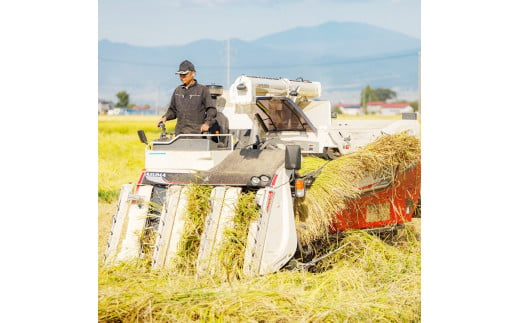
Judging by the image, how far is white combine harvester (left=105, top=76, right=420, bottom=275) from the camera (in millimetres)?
6430

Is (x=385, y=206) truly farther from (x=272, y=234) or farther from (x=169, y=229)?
(x=169, y=229)

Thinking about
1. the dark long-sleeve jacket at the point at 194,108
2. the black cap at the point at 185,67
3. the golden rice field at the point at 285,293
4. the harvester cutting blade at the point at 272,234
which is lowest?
the golden rice field at the point at 285,293

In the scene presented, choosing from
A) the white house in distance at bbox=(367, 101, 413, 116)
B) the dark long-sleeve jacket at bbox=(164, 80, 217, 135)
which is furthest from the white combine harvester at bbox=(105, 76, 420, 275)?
the white house in distance at bbox=(367, 101, 413, 116)

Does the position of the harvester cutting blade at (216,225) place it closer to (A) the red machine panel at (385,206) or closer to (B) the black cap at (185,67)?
(A) the red machine panel at (385,206)

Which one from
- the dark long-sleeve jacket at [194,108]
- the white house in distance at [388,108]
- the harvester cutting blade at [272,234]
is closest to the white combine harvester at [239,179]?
the harvester cutting blade at [272,234]

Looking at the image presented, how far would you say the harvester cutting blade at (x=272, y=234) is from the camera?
20.7 feet

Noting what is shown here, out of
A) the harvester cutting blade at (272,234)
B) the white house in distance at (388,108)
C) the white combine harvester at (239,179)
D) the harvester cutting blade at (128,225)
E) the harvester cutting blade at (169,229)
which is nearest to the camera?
the harvester cutting blade at (272,234)

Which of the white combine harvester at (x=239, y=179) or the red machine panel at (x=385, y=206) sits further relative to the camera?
the red machine panel at (x=385, y=206)

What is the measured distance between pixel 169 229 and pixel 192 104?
5.05 ft

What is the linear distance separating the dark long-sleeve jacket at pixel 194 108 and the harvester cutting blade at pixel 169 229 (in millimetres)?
1084

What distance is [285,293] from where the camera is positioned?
232 inches

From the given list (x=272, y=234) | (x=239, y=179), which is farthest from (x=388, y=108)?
(x=272, y=234)

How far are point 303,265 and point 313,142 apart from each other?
5.84 ft

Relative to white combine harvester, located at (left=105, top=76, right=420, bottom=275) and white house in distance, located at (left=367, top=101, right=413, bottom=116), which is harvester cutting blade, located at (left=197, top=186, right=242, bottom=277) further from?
white house in distance, located at (left=367, top=101, right=413, bottom=116)
